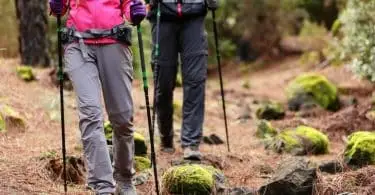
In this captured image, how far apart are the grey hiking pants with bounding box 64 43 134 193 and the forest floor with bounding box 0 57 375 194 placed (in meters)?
→ 0.69

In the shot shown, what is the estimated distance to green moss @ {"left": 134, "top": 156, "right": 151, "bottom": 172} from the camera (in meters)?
6.87

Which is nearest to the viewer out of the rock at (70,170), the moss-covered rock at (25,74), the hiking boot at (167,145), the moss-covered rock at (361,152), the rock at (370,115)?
the rock at (70,170)

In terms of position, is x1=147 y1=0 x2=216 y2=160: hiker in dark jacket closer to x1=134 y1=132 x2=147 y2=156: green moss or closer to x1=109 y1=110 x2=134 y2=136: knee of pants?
x1=134 y1=132 x2=147 y2=156: green moss

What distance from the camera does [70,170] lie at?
21.0 ft

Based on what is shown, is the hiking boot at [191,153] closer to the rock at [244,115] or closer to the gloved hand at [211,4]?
the gloved hand at [211,4]

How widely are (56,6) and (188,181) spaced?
187 cm

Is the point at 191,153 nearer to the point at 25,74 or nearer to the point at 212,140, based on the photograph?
the point at 212,140

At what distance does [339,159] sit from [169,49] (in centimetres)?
222

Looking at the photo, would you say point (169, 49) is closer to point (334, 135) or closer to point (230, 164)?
point (230, 164)

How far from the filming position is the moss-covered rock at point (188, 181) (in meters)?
5.83

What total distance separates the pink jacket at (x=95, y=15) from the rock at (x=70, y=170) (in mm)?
1632

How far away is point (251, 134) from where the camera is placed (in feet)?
33.6

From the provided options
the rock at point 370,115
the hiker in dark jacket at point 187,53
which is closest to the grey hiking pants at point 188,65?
the hiker in dark jacket at point 187,53

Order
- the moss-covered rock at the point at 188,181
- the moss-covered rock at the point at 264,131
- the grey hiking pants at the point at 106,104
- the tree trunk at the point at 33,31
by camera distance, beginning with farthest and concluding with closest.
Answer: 1. the tree trunk at the point at 33,31
2. the moss-covered rock at the point at 264,131
3. the moss-covered rock at the point at 188,181
4. the grey hiking pants at the point at 106,104
